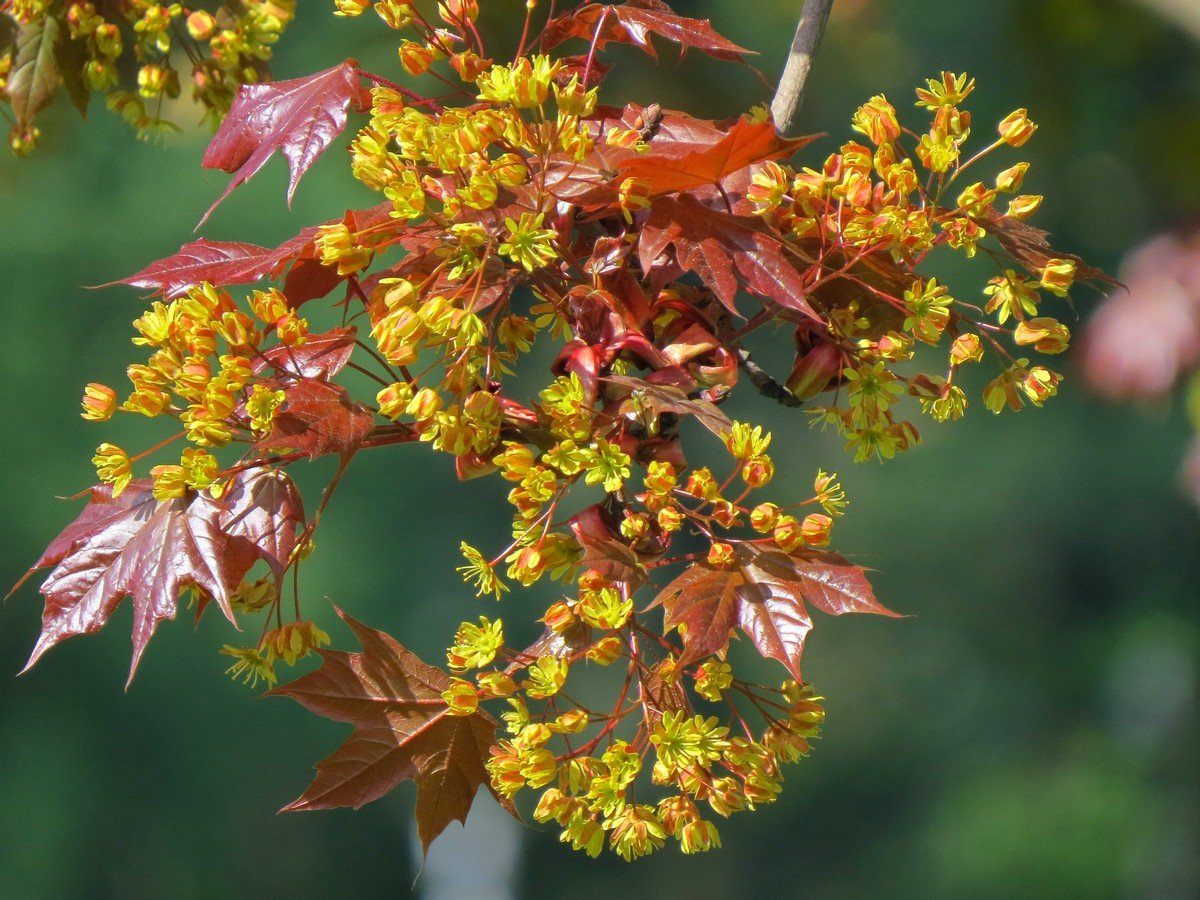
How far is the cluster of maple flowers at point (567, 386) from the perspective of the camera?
0.63m

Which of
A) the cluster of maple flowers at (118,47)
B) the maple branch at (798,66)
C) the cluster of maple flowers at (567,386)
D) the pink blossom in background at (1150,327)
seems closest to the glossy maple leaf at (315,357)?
the cluster of maple flowers at (567,386)

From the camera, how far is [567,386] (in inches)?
24.8

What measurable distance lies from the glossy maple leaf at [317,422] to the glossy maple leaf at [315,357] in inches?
0.6

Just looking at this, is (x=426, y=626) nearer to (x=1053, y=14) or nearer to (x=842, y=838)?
(x=842, y=838)

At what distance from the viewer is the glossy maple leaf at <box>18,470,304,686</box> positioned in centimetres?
67

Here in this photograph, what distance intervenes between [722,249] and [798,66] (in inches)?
7.4

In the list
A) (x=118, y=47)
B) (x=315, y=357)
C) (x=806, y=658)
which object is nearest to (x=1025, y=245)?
(x=315, y=357)

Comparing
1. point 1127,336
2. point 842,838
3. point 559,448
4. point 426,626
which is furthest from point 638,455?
point 842,838

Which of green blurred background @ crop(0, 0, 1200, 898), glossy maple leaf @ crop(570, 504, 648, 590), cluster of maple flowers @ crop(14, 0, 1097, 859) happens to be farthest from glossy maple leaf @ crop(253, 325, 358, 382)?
green blurred background @ crop(0, 0, 1200, 898)

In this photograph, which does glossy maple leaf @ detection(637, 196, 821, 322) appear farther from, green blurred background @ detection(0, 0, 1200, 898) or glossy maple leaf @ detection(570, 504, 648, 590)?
green blurred background @ detection(0, 0, 1200, 898)

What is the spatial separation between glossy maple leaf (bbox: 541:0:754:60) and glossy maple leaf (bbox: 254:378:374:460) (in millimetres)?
242

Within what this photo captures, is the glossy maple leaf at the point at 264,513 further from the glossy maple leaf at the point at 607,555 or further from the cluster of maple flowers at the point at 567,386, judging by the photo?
the glossy maple leaf at the point at 607,555

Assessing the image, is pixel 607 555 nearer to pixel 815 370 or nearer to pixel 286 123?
pixel 815 370

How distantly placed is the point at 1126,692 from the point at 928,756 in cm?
176
